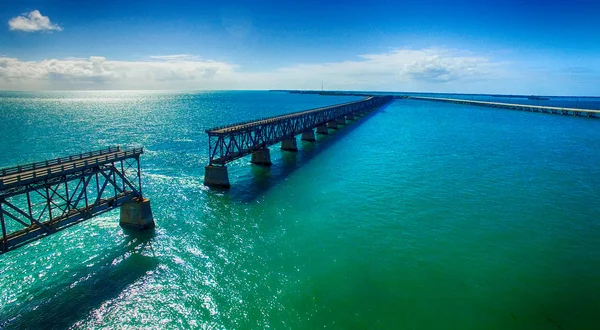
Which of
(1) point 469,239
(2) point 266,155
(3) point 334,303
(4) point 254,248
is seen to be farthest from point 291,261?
(2) point 266,155

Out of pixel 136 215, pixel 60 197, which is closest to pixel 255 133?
pixel 136 215

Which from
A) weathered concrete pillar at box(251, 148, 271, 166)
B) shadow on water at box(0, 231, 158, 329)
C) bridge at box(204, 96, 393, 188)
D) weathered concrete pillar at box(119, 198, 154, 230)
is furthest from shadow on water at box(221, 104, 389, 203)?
shadow on water at box(0, 231, 158, 329)

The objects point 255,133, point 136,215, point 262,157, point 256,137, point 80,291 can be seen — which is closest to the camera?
point 80,291

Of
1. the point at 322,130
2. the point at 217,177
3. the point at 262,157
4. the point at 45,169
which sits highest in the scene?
the point at 45,169

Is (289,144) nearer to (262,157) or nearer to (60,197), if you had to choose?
(262,157)

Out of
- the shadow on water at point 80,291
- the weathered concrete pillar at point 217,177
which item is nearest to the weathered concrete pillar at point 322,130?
the weathered concrete pillar at point 217,177

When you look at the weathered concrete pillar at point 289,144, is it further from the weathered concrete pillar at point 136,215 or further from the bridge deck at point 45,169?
the weathered concrete pillar at point 136,215

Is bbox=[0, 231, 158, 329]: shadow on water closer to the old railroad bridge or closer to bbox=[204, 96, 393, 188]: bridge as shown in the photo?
the old railroad bridge
